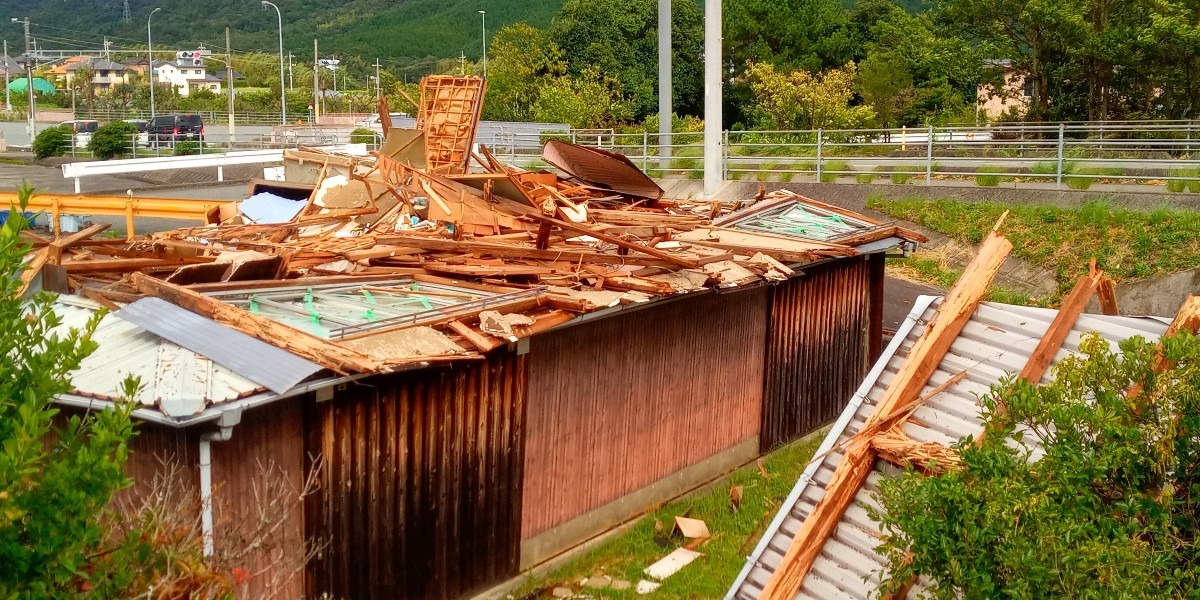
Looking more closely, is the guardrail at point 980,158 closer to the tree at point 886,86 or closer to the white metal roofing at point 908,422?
the tree at point 886,86

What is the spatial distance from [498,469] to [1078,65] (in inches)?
1073

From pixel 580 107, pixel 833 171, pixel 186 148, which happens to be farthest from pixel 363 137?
pixel 833 171

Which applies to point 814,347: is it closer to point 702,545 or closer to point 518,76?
point 702,545

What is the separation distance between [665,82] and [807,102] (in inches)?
544

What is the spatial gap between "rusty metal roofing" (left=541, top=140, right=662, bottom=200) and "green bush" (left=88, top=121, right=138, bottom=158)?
99.1 ft

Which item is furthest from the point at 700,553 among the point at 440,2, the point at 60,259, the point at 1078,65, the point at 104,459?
the point at 440,2

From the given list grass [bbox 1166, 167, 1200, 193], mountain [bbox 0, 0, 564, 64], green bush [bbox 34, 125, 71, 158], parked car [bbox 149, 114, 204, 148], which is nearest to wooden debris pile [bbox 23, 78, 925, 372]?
grass [bbox 1166, 167, 1200, 193]

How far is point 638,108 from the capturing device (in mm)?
59531

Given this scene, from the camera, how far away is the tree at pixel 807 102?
39000mm

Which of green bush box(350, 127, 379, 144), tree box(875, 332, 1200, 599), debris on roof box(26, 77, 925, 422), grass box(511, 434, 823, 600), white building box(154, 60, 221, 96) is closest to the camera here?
tree box(875, 332, 1200, 599)

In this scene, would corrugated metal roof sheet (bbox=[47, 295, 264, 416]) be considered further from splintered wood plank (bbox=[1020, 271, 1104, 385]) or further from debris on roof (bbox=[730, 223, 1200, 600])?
splintered wood plank (bbox=[1020, 271, 1104, 385])

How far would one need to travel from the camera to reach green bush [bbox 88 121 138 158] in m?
41.6

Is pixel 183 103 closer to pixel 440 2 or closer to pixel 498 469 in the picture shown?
pixel 440 2

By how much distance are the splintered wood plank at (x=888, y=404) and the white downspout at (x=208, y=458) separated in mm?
3755
